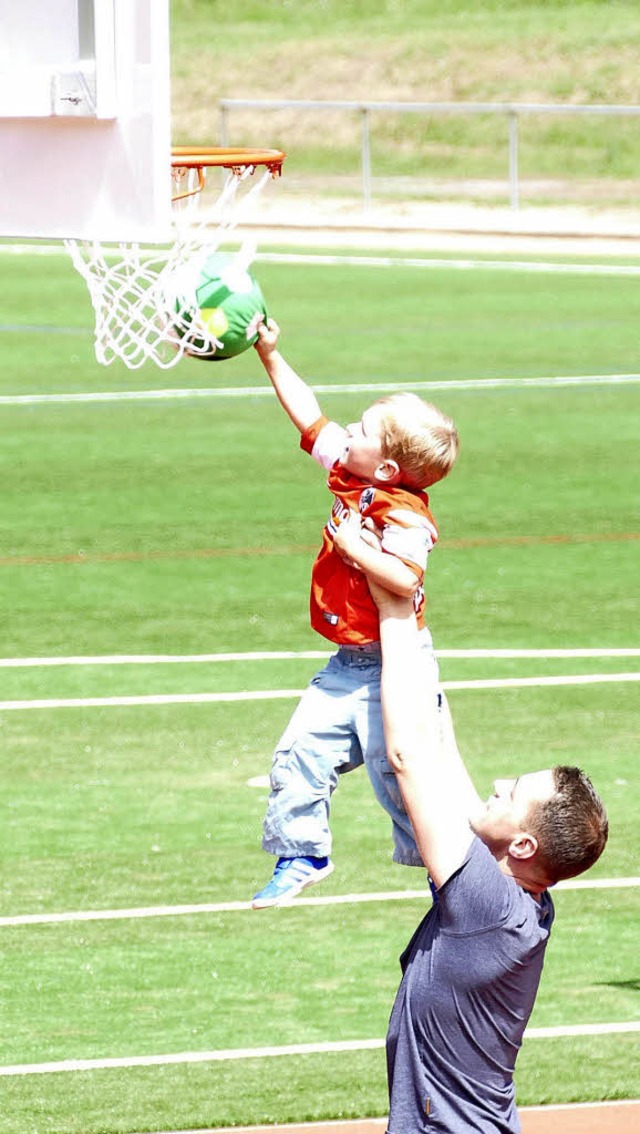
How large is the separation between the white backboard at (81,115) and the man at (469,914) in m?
1.44

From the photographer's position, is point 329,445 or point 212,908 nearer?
point 329,445

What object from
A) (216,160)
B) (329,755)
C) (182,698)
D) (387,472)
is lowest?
(182,698)

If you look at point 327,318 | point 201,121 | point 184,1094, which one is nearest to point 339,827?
point 184,1094

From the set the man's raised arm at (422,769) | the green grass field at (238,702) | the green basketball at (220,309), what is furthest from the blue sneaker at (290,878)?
the green grass field at (238,702)

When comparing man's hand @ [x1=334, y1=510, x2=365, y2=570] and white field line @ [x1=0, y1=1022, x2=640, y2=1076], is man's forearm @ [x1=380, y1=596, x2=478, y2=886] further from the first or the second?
white field line @ [x1=0, y1=1022, x2=640, y2=1076]

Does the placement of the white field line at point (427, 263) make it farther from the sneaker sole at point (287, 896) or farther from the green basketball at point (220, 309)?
the sneaker sole at point (287, 896)

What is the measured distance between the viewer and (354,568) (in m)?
5.95

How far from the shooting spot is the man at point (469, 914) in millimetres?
5168

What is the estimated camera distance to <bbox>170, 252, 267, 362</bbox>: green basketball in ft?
20.6

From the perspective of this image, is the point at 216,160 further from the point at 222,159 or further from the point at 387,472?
the point at 387,472

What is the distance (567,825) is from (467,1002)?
493mm

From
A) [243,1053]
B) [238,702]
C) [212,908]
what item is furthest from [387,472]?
[238,702]

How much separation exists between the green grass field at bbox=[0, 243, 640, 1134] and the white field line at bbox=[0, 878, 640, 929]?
0.05 meters

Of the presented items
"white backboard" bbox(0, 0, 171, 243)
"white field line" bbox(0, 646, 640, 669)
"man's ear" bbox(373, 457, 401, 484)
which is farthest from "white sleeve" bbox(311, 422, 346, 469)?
"white field line" bbox(0, 646, 640, 669)
